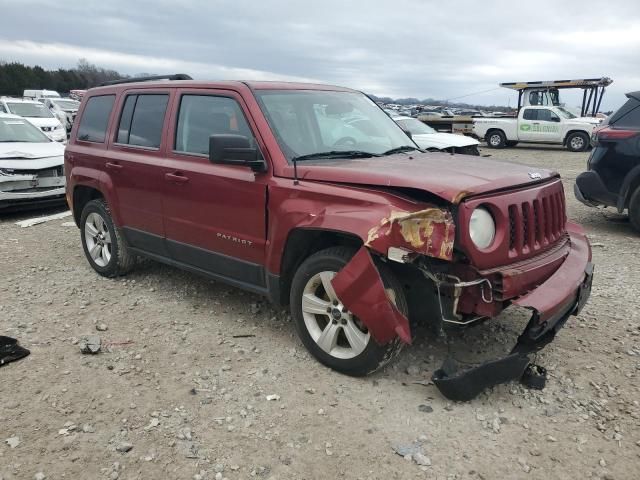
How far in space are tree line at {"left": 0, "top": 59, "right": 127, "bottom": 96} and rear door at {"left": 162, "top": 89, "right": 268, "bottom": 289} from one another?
5312cm

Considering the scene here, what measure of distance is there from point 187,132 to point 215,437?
8.04 ft

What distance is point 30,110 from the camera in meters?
17.6

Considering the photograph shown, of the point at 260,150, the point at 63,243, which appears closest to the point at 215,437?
the point at 260,150

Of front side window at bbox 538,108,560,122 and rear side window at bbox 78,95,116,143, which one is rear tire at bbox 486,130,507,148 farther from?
rear side window at bbox 78,95,116,143

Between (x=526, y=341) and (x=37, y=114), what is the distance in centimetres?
1862

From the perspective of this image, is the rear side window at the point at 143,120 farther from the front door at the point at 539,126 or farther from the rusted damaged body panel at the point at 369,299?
the front door at the point at 539,126

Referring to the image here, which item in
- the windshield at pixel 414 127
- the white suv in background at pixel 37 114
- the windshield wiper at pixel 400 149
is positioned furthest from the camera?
the white suv in background at pixel 37 114

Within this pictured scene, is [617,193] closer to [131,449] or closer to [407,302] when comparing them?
[407,302]

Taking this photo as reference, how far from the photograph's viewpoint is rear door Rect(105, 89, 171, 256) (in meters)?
4.49

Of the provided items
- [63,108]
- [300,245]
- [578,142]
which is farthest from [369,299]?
[63,108]

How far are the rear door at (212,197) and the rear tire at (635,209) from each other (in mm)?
5422

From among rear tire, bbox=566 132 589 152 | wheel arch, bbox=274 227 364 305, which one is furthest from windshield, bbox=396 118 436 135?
rear tire, bbox=566 132 589 152

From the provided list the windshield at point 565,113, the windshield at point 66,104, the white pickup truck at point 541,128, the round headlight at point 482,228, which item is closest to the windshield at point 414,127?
the round headlight at point 482,228

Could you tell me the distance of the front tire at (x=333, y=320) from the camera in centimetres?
322
